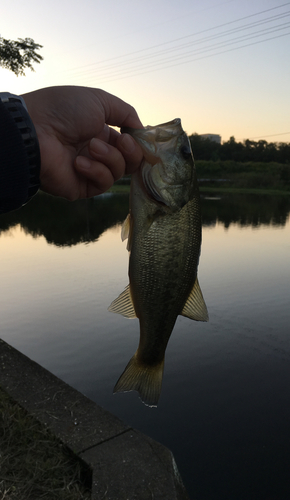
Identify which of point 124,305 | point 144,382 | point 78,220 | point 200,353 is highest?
point 124,305

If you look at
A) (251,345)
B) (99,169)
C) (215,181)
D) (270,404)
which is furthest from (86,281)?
(215,181)

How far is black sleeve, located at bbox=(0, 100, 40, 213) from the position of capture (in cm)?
189

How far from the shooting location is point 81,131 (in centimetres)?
234

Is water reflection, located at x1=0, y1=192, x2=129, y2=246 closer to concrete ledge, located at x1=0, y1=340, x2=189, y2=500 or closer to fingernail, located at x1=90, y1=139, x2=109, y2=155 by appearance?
concrete ledge, located at x1=0, y1=340, x2=189, y2=500

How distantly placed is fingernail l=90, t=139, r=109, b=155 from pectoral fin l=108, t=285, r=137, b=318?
2.51 ft

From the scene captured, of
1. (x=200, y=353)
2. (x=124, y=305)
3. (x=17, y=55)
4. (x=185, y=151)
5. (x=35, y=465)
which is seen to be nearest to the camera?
(x=185, y=151)

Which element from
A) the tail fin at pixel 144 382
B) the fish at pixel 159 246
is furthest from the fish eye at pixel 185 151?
the tail fin at pixel 144 382

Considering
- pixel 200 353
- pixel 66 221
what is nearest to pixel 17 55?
pixel 66 221

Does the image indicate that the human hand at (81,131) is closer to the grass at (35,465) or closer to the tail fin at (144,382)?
the tail fin at (144,382)

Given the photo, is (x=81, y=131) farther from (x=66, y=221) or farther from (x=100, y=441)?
(x=66, y=221)

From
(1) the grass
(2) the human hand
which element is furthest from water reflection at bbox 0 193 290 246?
(2) the human hand

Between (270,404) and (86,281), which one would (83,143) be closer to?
(270,404)

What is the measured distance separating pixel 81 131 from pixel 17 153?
0.53 meters

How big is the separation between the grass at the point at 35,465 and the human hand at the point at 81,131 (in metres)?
2.20
